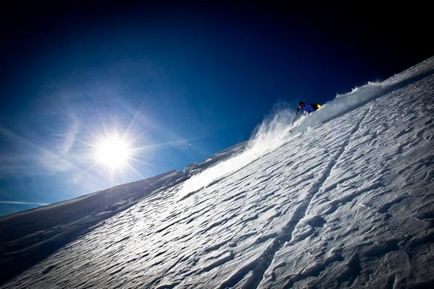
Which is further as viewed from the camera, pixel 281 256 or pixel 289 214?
pixel 289 214

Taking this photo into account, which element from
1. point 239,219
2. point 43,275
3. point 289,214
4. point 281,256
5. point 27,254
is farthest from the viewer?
point 27,254

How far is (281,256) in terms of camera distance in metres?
2.45

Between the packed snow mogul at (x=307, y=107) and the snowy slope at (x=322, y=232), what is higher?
the packed snow mogul at (x=307, y=107)

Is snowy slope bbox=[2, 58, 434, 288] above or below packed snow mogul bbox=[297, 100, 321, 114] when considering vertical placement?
below

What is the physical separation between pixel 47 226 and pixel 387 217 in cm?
1786

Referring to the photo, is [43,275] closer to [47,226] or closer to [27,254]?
[27,254]

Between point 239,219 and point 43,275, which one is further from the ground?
point 43,275

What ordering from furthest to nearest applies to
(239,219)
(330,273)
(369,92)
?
(369,92) < (239,219) < (330,273)

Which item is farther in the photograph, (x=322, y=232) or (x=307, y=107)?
(x=307, y=107)

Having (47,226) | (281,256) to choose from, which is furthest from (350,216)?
(47,226)

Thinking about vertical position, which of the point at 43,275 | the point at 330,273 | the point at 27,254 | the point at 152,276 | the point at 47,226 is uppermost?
the point at 47,226

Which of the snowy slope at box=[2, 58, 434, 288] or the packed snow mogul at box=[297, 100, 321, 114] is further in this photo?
the packed snow mogul at box=[297, 100, 321, 114]

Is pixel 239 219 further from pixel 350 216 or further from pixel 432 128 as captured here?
pixel 432 128

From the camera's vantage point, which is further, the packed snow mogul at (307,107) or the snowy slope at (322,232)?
the packed snow mogul at (307,107)
